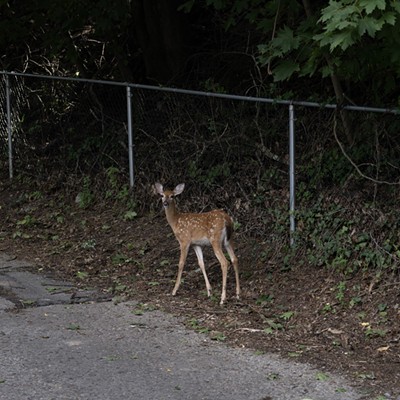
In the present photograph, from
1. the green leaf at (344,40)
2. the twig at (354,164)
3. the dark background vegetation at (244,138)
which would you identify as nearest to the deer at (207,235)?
the dark background vegetation at (244,138)

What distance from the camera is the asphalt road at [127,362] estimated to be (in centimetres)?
621

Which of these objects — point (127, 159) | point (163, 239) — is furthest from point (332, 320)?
point (127, 159)

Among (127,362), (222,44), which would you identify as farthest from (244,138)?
(127,362)

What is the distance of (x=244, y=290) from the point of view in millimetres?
8836

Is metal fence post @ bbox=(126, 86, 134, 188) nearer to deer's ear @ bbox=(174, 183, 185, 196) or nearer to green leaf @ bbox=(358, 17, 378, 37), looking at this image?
deer's ear @ bbox=(174, 183, 185, 196)

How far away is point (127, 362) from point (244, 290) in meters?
2.23

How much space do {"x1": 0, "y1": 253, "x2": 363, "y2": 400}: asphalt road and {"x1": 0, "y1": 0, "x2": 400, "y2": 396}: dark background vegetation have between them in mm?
606

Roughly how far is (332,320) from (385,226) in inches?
54.9

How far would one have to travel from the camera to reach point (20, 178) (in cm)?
1433

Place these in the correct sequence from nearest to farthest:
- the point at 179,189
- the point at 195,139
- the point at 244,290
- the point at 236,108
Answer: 1. the point at 244,290
2. the point at 179,189
3. the point at 236,108
4. the point at 195,139

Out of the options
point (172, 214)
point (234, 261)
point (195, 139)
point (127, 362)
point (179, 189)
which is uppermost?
point (195, 139)

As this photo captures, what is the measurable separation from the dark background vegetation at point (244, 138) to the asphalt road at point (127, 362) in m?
0.61

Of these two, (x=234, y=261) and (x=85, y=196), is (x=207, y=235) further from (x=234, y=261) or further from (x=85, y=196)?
(x=85, y=196)

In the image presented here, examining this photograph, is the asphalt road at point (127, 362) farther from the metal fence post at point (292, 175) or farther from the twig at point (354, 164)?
the twig at point (354, 164)
